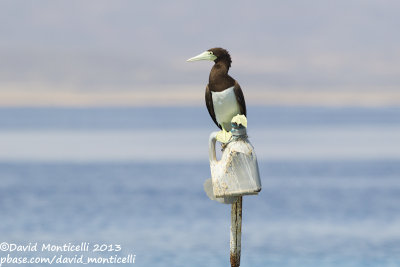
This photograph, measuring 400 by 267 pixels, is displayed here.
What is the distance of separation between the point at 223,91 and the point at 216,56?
1.89 feet

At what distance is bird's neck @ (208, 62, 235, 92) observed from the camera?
14.2 meters

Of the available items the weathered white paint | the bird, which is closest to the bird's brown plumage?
the bird

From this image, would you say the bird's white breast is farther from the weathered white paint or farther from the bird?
the weathered white paint

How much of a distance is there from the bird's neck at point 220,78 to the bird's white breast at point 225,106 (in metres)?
0.08

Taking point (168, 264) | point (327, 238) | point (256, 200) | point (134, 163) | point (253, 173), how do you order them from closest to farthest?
1. point (253, 173)
2. point (168, 264)
3. point (327, 238)
4. point (256, 200)
5. point (134, 163)

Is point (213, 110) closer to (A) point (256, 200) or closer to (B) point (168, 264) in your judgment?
(B) point (168, 264)

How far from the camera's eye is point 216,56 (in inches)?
560

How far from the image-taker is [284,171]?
73.1 meters

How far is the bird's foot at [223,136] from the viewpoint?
1400 centimetres

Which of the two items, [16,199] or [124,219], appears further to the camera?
[16,199]

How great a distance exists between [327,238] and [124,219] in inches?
412

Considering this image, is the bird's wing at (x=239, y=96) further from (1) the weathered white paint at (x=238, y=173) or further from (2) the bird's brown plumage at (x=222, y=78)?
(1) the weathered white paint at (x=238, y=173)

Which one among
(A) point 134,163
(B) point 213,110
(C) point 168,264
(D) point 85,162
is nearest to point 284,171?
(A) point 134,163

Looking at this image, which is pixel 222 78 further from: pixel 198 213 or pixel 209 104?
pixel 198 213
